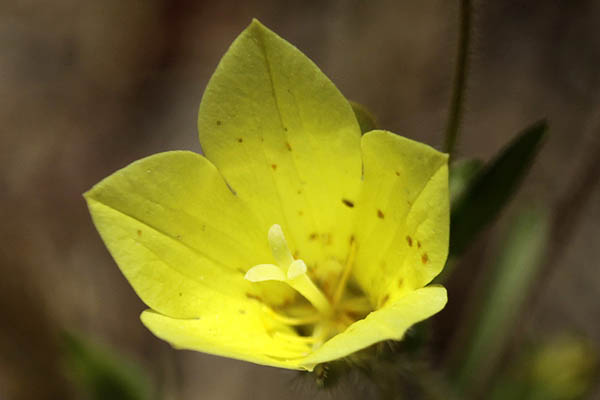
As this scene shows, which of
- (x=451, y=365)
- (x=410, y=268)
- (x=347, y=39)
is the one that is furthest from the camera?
(x=347, y=39)

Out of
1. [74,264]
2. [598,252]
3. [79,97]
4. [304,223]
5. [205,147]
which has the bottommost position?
[74,264]

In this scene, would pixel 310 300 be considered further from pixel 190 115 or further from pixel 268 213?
pixel 190 115

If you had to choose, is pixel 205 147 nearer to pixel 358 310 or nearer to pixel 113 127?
pixel 358 310

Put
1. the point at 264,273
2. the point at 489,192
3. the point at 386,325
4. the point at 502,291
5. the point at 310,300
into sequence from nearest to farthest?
the point at 386,325, the point at 264,273, the point at 310,300, the point at 489,192, the point at 502,291

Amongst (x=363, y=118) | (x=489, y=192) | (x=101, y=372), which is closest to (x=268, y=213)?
(x=363, y=118)

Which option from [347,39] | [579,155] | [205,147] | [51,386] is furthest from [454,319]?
Answer: [205,147]
